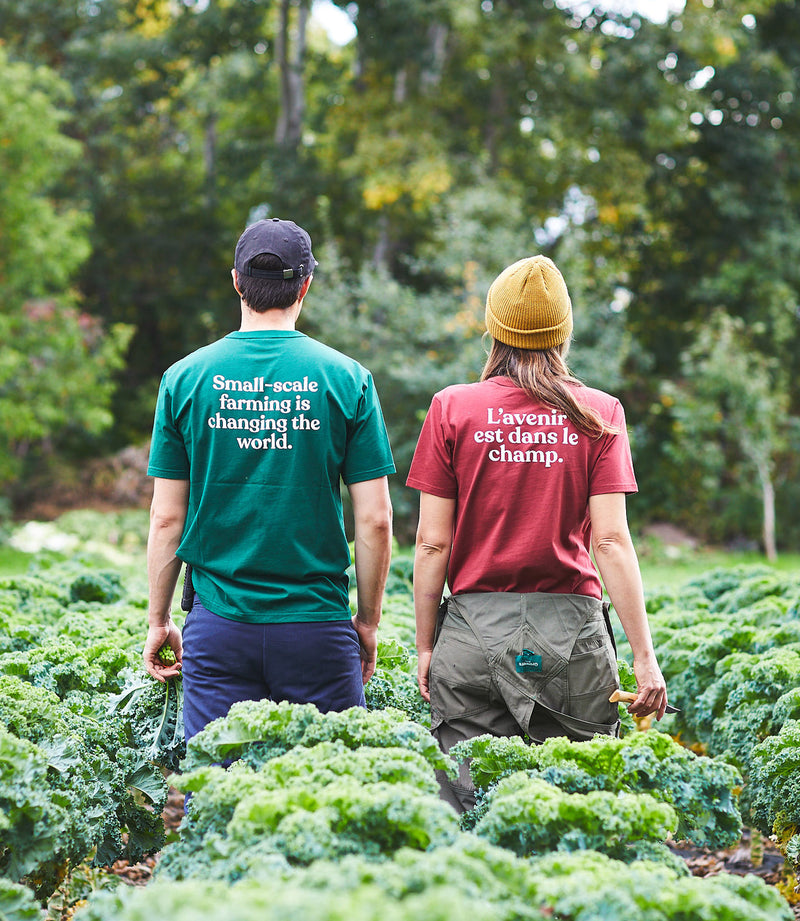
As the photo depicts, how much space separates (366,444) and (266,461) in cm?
31

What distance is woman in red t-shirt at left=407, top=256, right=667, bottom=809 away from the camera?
3090 mm

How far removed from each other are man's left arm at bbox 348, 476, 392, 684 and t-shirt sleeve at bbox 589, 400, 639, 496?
25.7 inches

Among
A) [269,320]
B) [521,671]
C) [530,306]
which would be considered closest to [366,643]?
[521,671]

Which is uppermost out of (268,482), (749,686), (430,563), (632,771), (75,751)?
(268,482)

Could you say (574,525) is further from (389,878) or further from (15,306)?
(15,306)

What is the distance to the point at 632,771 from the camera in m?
2.77

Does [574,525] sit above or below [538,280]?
below

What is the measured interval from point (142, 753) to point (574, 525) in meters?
1.76

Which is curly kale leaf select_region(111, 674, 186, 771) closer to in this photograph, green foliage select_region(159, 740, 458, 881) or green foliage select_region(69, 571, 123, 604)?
green foliage select_region(159, 740, 458, 881)

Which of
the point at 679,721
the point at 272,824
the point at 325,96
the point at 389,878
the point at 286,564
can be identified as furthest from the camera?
the point at 325,96

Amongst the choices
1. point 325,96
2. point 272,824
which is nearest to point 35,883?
point 272,824

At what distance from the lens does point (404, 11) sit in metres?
16.9

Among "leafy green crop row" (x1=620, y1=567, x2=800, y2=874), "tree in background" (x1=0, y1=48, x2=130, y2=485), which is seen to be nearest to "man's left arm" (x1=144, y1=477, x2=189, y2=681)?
"leafy green crop row" (x1=620, y1=567, x2=800, y2=874)

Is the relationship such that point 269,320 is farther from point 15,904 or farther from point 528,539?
point 15,904
